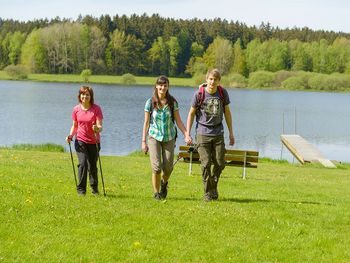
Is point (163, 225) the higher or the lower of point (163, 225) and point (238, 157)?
the higher

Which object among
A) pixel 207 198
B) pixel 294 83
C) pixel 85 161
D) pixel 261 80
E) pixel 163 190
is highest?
pixel 85 161

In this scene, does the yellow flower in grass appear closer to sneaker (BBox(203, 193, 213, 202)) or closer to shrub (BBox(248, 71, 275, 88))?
sneaker (BBox(203, 193, 213, 202))

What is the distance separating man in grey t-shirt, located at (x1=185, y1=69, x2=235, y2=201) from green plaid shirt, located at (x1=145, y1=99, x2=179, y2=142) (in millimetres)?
352

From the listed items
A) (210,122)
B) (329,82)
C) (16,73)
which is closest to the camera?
(210,122)

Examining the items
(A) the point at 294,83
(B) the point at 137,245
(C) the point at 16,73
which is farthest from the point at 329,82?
(B) the point at 137,245

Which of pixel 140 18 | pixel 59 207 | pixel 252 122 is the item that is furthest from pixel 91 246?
pixel 140 18

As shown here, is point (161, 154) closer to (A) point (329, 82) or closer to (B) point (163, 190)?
(B) point (163, 190)

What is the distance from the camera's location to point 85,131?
1009 cm

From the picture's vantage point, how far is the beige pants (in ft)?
32.2

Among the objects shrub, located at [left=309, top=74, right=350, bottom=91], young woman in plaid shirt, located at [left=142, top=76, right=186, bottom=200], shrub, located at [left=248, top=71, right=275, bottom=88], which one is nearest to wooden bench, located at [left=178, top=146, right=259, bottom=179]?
young woman in plaid shirt, located at [left=142, top=76, right=186, bottom=200]

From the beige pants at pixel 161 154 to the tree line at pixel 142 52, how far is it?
467 feet

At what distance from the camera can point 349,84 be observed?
13988 centimetres

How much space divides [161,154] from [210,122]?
1.04 metres

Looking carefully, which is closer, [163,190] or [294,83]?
[163,190]
